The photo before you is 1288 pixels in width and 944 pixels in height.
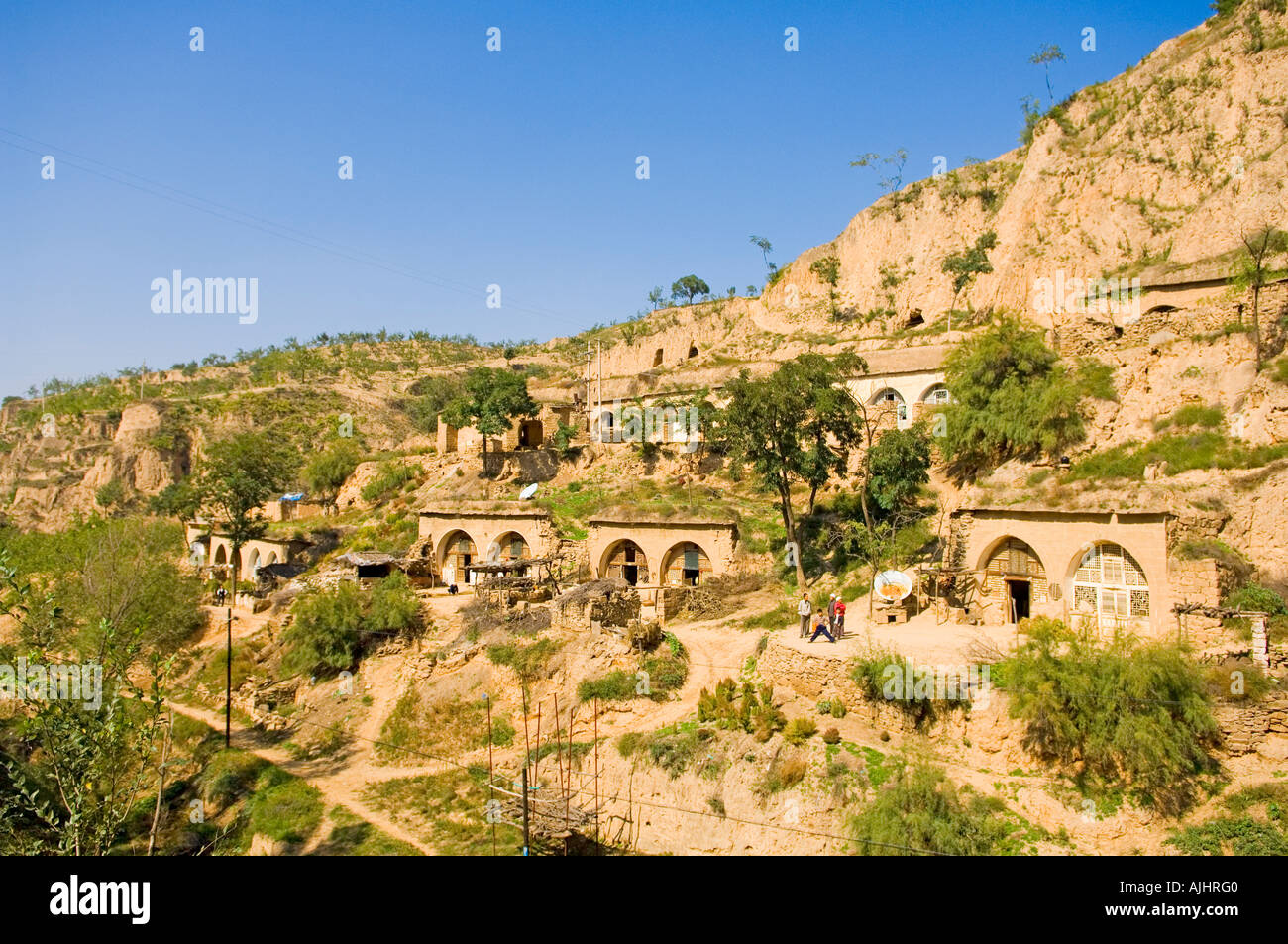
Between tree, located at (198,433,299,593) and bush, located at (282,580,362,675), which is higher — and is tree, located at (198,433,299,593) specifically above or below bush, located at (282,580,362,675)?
above

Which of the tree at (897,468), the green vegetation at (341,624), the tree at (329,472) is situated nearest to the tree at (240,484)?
the tree at (329,472)

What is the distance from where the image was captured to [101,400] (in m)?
72.5

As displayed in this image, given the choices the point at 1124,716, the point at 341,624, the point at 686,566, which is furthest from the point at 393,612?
the point at 1124,716

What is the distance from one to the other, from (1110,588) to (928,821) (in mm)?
7783

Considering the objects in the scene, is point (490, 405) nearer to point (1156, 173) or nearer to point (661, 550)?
point (661, 550)

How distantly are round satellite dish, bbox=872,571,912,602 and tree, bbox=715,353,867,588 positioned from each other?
3.64m

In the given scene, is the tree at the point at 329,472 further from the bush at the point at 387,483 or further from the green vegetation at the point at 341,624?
the green vegetation at the point at 341,624

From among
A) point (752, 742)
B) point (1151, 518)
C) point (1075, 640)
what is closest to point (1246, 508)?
point (1151, 518)

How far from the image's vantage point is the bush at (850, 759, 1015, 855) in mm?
12492

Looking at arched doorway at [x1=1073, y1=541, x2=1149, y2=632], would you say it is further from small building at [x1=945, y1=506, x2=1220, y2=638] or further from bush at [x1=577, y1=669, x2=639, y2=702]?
bush at [x1=577, y1=669, x2=639, y2=702]

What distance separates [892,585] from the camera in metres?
19.3

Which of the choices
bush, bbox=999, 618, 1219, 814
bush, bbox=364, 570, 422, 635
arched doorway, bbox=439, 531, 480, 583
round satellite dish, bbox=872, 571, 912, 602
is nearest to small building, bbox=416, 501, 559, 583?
arched doorway, bbox=439, 531, 480, 583

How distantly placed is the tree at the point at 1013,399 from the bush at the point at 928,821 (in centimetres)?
1201
